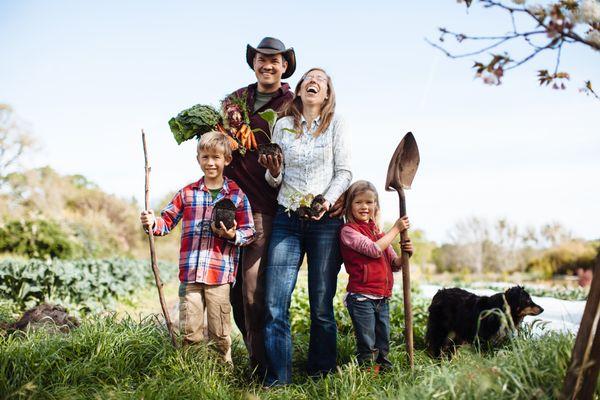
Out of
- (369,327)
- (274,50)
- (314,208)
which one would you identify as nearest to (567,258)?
(369,327)

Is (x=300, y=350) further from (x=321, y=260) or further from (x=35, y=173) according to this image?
(x=35, y=173)

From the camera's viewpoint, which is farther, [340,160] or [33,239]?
[33,239]

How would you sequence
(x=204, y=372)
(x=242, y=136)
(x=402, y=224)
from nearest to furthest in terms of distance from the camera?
(x=204, y=372) → (x=402, y=224) → (x=242, y=136)

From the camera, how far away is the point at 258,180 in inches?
169

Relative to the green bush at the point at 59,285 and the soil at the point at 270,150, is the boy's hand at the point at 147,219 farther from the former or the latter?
the green bush at the point at 59,285

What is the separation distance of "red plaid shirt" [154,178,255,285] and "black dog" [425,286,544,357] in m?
1.71

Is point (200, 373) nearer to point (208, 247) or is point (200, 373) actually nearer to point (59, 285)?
point (208, 247)

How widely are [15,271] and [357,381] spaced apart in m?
6.26

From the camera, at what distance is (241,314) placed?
185 inches

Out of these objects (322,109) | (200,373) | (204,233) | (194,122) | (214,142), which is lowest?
(200,373)

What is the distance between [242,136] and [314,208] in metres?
0.89

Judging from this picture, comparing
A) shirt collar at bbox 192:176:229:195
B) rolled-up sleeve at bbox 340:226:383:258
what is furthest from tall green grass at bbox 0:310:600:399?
shirt collar at bbox 192:176:229:195

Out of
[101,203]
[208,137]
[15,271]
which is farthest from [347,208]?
[101,203]

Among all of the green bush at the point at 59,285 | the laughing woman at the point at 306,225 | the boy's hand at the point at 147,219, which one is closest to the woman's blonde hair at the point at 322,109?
the laughing woman at the point at 306,225
